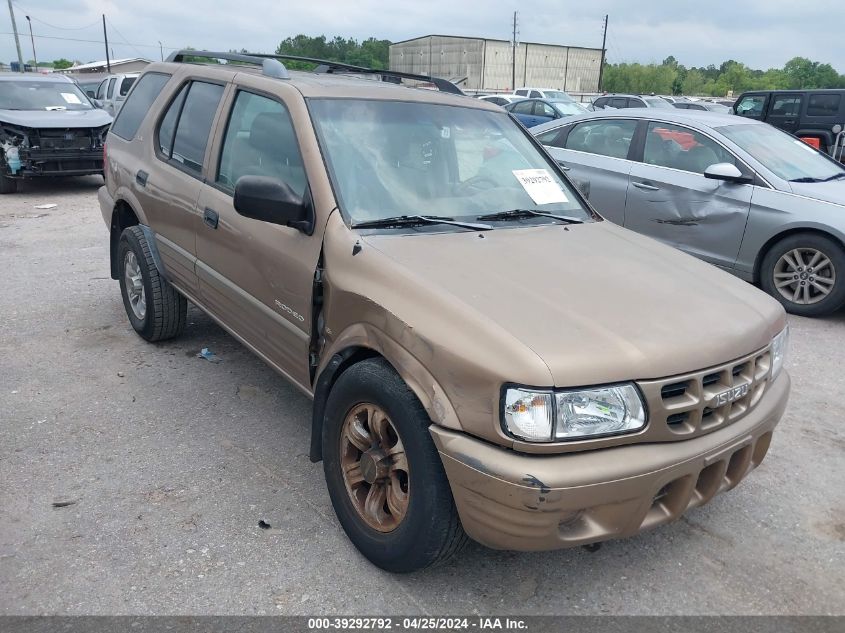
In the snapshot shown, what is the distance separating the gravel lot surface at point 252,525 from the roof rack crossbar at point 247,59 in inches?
72.5

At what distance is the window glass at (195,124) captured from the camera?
4.00 metres

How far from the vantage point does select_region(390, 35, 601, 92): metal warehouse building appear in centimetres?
7362

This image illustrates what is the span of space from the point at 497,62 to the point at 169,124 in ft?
248

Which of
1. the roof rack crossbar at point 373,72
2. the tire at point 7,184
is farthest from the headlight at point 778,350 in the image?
the tire at point 7,184

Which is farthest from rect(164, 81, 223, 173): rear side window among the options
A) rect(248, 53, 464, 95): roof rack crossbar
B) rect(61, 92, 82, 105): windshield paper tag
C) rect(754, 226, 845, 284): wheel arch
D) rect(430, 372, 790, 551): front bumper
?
rect(61, 92, 82, 105): windshield paper tag

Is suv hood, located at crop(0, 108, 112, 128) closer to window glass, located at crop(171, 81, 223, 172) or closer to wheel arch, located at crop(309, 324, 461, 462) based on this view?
window glass, located at crop(171, 81, 223, 172)

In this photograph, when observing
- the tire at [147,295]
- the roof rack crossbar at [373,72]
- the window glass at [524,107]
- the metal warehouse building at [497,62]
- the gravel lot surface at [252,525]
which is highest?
the metal warehouse building at [497,62]

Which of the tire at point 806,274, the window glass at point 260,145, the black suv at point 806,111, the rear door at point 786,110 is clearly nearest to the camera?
the window glass at point 260,145

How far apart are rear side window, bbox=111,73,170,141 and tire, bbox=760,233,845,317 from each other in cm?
511

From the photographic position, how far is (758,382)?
2674 mm

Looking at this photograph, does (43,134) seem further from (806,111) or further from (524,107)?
(806,111)

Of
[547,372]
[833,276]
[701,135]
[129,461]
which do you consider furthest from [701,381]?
[701,135]

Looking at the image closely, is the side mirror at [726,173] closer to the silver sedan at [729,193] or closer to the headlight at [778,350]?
the silver sedan at [729,193]

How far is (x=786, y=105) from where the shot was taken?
13867 mm
